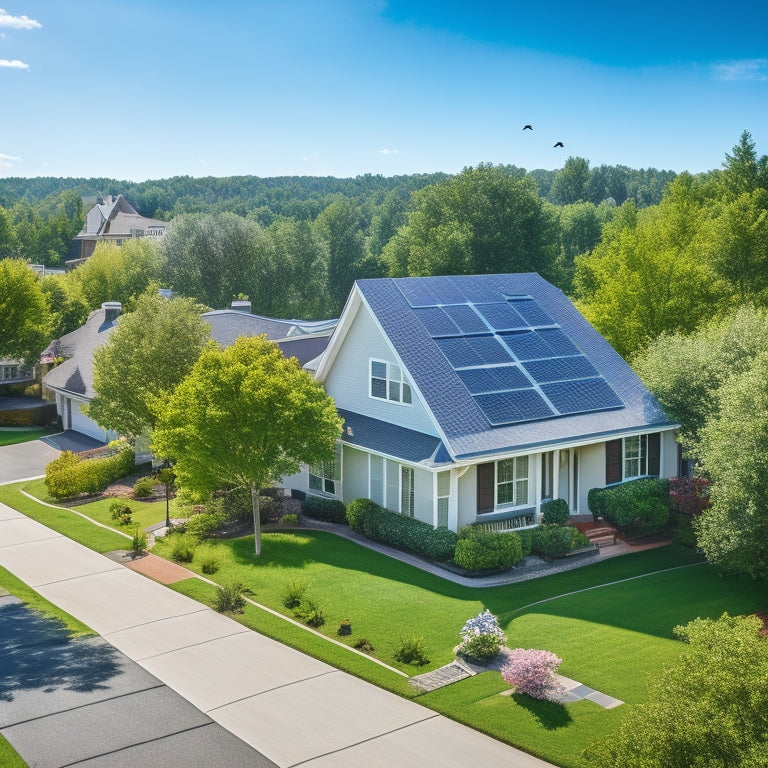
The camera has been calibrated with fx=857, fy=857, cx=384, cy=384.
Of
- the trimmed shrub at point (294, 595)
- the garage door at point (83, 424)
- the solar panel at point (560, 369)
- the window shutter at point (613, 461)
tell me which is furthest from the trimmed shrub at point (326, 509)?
the garage door at point (83, 424)

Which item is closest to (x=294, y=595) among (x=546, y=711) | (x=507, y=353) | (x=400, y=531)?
(x=400, y=531)

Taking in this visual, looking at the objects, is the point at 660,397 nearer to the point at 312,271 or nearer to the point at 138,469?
the point at 138,469

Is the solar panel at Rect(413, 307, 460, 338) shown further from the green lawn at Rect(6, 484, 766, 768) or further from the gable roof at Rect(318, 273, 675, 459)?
the green lawn at Rect(6, 484, 766, 768)

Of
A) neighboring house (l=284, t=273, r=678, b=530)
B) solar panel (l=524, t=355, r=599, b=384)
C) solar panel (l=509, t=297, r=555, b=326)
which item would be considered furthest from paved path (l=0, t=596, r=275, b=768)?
solar panel (l=509, t=297, r=555, b=326)

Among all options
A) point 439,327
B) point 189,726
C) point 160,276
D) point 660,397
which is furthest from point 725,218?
point 160,276

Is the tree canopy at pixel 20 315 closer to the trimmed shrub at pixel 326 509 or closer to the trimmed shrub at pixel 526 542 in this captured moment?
the trimmed shrub at pixel 326 509

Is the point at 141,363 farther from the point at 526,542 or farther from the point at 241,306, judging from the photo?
the point at 526,542
